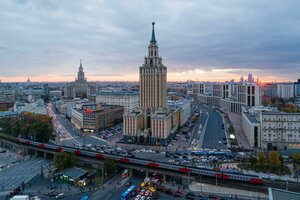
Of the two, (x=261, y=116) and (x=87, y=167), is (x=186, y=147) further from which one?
(x=87, y=167)

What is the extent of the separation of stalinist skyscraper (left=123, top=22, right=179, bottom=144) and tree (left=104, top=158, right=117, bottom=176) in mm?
13584

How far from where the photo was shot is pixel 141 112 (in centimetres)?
4153

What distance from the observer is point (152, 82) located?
42500 mm

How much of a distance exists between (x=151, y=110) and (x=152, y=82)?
4280 millimetres

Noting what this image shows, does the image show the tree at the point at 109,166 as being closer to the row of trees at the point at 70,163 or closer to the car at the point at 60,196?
the row of trees at the point at 70,163

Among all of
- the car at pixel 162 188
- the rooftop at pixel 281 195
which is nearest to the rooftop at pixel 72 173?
the car at pixel 162 188

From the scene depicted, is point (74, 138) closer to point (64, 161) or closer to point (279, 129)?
point (64, 161)

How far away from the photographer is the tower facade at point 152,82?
42375 millimetres

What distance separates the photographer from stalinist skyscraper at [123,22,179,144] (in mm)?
38781

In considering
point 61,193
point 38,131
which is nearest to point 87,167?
point 61,193

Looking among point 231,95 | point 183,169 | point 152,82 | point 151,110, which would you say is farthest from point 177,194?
point 231,95

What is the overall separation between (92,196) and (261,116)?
23.7 metres

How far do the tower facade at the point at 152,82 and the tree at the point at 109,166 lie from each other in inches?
691

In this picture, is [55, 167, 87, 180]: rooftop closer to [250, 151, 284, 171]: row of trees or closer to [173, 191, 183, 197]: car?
[173, 191, 183, 197]: car
